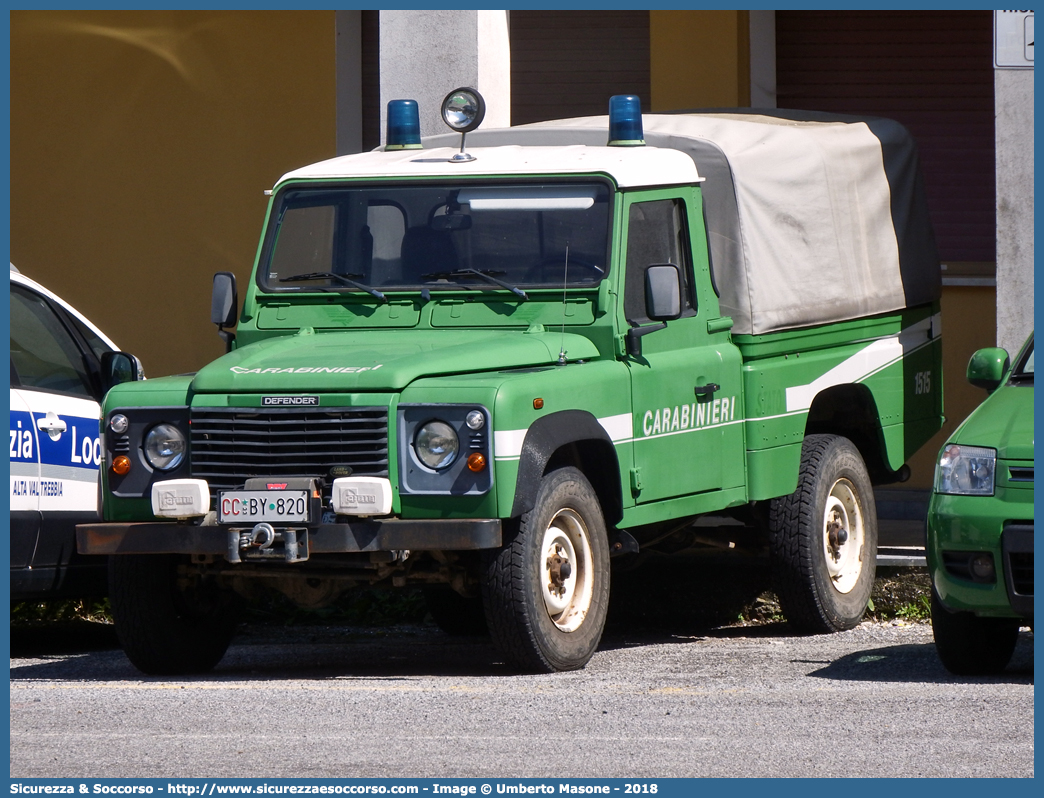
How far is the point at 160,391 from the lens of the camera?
8633 millimetres

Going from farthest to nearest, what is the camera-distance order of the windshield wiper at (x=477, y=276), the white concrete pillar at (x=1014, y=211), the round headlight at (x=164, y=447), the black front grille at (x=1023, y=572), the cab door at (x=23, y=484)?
the white concrete pillar at (x=1014, y=211), the cab door at (x=23, y=484), the windshield wiper at (x=477, y=276), the round headlight at (x=164, y=447), the black front grille at (x=1023, y=572)

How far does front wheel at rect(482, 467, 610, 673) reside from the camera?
8.28 meters

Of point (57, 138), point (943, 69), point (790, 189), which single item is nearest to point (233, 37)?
point (57, 138)

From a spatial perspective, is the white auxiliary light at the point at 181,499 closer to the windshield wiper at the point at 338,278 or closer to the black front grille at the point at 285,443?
the black front grille at the point at 285,443

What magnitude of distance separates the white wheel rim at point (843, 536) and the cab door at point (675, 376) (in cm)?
104

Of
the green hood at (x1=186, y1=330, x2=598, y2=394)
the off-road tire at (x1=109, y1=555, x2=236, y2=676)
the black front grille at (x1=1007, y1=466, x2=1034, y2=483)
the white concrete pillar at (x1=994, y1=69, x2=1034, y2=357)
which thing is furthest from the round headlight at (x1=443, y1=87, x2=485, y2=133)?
the black front grille at (x1=1007, y1=466, x2=1034, y2=483)

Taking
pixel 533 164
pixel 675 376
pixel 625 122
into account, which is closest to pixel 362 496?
pixel 675 376

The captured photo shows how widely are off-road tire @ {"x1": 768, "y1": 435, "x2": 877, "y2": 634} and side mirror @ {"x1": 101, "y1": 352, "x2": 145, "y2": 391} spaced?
130 inches

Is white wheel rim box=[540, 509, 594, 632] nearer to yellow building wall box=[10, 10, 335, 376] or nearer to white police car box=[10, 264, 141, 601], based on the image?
white police car box=[10, 264, 141, 601]

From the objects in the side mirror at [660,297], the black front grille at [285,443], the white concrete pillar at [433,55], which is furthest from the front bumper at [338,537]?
the white concrete pillar at [433,55]

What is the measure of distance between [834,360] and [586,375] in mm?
2294

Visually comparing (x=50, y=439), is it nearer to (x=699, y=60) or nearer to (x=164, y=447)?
(x=164, y=447)

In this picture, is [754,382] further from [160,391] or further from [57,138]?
[57,138]

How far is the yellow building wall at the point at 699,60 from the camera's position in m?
14.8
